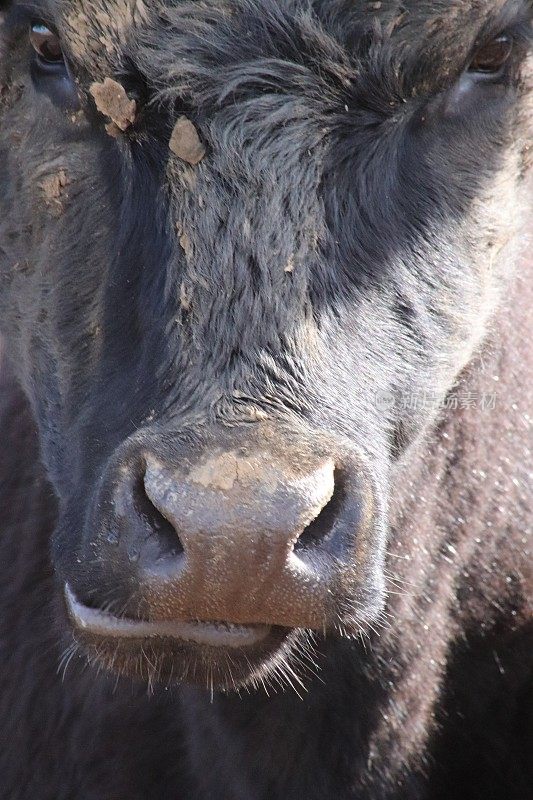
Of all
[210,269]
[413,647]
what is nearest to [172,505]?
[210,269]

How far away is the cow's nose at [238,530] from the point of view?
6.40 ft

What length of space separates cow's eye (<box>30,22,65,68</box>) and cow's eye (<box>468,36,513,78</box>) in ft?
3.28

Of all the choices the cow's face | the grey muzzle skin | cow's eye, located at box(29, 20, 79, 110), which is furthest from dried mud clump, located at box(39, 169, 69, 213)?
the grey muzzle skin

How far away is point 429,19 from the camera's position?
8.18ft

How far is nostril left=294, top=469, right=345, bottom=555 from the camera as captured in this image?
209 cm

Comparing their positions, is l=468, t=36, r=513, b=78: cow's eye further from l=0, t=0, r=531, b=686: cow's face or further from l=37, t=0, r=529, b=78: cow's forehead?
l=37, t=0, r=529, b=78: cow's forehead

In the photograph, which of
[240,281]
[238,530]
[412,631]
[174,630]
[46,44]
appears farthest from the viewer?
[412,631]

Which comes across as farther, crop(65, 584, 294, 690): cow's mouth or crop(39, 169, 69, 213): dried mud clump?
crop(39, 169, 69, 213): dried mud clump

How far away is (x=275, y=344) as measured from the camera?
7.30 ft

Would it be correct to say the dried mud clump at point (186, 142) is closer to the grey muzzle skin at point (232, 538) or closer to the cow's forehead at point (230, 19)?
the cow's forehead at point (230, 19)

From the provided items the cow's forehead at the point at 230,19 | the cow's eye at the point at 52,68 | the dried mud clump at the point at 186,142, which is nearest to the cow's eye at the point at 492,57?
the cow's forehead at the point at 230,19

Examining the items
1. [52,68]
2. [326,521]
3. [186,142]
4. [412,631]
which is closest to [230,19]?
[186,142]

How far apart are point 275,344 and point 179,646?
2.09 ft

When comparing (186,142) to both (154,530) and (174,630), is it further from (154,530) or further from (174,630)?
(174,630)
